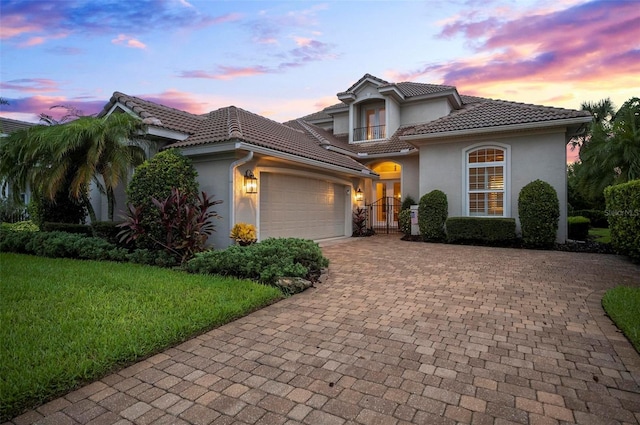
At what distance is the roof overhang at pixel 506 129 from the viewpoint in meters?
10.5

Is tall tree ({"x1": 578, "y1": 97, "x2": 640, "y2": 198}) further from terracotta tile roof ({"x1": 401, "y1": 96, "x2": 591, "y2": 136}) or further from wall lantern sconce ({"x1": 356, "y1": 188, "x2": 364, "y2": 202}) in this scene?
wall lantern sconce ({"x1": 356, "y1": 188, "x2": 364, "y2": 202})

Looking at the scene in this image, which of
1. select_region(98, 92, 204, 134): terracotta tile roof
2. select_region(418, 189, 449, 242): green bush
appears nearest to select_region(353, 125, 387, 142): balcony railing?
select_region(418, 189, 449, 242): green bush

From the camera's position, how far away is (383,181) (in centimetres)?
1736

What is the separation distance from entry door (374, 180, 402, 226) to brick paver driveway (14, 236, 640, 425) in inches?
449

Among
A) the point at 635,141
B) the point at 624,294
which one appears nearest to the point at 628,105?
the point at 635,141

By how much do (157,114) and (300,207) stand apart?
5328mm

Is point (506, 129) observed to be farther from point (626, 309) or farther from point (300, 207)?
point (626, 309)

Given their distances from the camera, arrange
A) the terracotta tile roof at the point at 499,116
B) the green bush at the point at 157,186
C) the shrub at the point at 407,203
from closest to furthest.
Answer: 1. the green bush at the point at 157,186
2. the terracotta tile roof at the point at 499,116
3. the shrub at the point at 407,203

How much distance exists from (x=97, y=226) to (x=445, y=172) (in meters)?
11.5

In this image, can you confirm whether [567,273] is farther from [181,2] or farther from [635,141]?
[181,2]

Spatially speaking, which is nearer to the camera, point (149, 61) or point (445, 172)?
point (149, 61)

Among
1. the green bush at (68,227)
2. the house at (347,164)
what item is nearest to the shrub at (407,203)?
the house at (347,164)

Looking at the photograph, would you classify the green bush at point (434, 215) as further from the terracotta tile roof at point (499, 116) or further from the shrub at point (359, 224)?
the shrub at point (359, 224)

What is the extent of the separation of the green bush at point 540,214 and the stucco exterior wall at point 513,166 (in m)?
0.87
